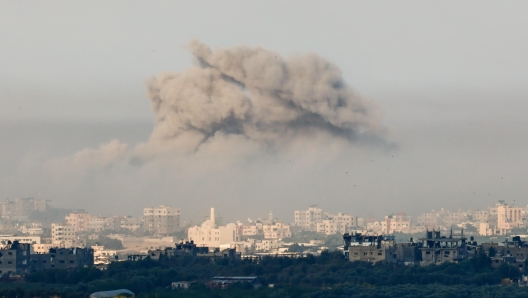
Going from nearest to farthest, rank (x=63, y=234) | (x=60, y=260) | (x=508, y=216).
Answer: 1. (x=60, y=260)
2. (x=63, y=234)
3. (x=508, y=216)

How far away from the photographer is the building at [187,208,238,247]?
65750 millimetres

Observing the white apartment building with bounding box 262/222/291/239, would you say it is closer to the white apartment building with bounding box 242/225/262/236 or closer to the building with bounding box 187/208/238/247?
the white apartment building with bounding box 242/225/262/236

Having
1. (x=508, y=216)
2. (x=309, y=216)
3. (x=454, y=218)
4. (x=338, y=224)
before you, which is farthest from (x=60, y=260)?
(x=454, y=218)

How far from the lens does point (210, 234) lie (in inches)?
2621

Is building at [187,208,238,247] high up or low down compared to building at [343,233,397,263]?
up

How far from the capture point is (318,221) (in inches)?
3420

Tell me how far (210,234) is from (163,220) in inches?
209

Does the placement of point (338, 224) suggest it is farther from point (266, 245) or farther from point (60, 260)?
point (60, 260)

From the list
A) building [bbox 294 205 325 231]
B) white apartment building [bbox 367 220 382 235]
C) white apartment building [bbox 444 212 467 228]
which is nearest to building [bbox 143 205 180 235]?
white apartment building [bbox 367 220 382 235]

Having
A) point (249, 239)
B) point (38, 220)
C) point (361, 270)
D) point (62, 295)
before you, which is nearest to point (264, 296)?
point (62, 295)

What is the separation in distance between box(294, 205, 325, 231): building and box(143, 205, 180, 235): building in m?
16.5

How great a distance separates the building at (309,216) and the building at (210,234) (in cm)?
1835

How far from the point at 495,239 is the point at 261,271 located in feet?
115

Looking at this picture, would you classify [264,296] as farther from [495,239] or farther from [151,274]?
[495,239]
